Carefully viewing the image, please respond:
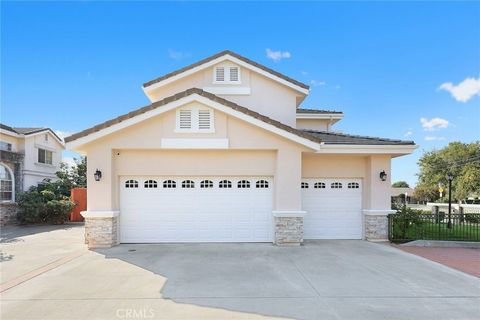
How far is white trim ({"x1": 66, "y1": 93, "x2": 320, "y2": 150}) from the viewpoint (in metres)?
9.87

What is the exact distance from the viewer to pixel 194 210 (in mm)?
10641

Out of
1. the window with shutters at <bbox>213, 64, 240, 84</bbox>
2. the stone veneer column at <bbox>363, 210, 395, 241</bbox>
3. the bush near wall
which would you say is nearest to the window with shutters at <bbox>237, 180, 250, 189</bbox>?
the window with shutters at <bbox>213, 64, 240, 84</bbox>

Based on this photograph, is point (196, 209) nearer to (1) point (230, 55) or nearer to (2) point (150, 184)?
(2) point (150, 184)

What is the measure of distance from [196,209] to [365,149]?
6.98 m

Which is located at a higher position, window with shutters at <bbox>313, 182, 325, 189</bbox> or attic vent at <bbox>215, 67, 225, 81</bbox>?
attic vent at <bbox>215, 67, 225, 81</bbox>

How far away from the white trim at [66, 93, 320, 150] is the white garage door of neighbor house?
6.10 ft

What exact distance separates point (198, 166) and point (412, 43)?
509 inches

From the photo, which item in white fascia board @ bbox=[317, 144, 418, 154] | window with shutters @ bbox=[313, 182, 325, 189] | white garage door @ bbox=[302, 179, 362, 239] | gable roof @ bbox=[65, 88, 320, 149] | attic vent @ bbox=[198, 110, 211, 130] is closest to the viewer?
gable roof @ bbox=[65, 88, 320, 149]

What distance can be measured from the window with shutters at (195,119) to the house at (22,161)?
13.8 m

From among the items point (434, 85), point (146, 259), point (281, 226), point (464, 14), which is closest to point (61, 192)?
point (146, 259)

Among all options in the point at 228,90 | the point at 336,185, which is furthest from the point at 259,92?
the point at 336,185

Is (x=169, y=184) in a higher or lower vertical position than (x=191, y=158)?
lower

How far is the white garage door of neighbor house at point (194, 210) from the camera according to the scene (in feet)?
34.7

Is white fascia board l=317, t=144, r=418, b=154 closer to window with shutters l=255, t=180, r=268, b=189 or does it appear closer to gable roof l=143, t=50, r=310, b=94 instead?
window with shutters l=255, t=180, r=268, b=189
